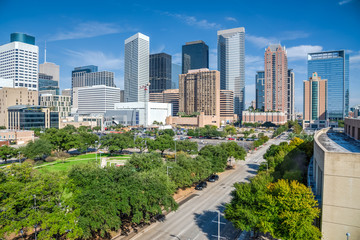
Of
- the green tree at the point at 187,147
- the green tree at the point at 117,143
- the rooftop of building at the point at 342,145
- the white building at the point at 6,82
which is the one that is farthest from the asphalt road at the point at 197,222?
the white building at the point at 6,82

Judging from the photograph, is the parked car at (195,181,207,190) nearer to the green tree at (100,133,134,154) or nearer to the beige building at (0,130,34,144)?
the green tree at (100,133,134,154)

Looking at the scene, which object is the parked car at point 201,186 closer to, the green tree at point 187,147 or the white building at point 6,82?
the green tree at point 187,147

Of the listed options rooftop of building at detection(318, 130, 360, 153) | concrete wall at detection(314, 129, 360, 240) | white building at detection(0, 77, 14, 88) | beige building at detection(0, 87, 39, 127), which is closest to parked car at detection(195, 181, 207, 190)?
rooftop of building at detection(318, 130, 360, 153)

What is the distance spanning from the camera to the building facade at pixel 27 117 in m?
129

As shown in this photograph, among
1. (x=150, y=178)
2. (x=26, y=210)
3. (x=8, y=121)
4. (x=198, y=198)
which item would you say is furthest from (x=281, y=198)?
(x=8, y=121)

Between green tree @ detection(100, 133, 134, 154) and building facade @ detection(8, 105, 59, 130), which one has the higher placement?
building facade @ detection(8, 105, 59, 130)

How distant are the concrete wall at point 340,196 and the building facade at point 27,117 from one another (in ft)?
479

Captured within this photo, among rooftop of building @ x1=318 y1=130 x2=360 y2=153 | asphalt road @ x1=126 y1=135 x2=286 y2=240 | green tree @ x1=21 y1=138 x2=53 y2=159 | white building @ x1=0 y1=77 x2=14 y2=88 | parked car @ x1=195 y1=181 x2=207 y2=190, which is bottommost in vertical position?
asphalt road @ x1=126 y1=135 x2=286 y2=240

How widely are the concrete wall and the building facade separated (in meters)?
146

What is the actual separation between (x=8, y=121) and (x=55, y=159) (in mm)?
93755

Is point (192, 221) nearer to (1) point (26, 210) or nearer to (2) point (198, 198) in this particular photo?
(2) point (198, 198)

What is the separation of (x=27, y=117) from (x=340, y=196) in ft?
489

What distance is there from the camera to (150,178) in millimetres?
30266

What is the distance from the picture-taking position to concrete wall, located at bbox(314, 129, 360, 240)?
21750 millimetres
